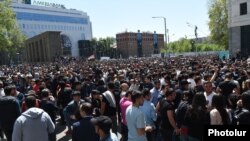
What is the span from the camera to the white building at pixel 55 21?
116875 millimetres

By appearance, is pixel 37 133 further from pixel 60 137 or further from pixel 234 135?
pixel 60 137

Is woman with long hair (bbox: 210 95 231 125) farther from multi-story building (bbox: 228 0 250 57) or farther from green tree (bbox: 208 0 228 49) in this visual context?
green tree (bbox: 208 0 228 49)

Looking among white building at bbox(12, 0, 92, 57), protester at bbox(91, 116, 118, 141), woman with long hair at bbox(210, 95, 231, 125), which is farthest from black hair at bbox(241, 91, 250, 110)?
white building at bbox(12, 0, 92, 57)

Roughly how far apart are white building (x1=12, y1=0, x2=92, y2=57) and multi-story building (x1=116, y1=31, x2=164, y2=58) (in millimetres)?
14165

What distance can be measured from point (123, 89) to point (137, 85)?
79.7 inches

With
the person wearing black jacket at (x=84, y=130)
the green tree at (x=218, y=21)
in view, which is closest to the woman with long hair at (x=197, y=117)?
the person wearing black jacket at (x=84, y=130)

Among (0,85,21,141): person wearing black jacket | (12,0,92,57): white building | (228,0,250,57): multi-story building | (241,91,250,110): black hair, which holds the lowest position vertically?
(0,85,21,141): person wearing black jacket

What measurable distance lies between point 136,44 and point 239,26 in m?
114

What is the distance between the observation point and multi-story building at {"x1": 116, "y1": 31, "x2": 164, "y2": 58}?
154750 millimetres

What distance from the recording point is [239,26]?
47281mm

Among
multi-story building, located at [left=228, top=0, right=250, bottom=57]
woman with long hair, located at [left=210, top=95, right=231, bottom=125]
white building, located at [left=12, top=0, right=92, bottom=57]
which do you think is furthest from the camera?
white building, located at [left=12, top=0, right=92, bottom=57]

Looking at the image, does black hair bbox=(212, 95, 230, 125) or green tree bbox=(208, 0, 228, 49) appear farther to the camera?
green tree bbox=(208, 0, 228, 49)

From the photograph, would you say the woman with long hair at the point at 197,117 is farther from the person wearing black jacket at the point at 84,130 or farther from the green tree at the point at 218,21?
the green tree at the point at 218,21

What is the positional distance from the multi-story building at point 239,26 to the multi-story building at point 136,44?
323 ft
